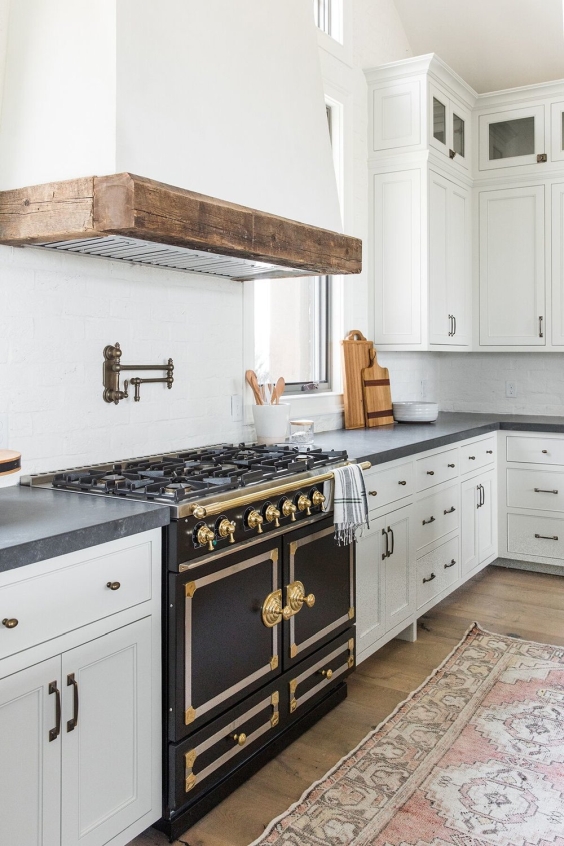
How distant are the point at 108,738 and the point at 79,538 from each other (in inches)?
19.6

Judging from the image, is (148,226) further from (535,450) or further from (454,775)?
(535,450)

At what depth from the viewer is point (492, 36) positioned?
14.9 feet

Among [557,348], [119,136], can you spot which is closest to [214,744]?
[119,136]

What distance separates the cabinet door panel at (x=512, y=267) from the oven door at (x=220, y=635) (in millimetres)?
2964

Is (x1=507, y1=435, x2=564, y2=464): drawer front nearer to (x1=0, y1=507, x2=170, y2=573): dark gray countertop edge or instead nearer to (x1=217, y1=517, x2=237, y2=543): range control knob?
(x1=217, y1=517, x2=237, y2=543): range control knob

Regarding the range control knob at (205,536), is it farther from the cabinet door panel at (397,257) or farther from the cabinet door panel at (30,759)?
the cabinet door panel at (397,257)

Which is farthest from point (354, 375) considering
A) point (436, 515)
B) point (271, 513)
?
point (271, 513)

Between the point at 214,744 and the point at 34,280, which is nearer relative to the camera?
the point at 214,744

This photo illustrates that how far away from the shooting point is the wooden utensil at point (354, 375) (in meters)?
3.91

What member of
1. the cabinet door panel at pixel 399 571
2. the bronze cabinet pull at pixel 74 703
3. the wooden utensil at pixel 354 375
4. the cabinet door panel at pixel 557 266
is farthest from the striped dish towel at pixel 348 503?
the cabinet door panel at pixel 557 266

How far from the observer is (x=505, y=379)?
5.08m

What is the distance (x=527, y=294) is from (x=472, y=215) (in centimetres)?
61

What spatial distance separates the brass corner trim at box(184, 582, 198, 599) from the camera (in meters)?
1.95

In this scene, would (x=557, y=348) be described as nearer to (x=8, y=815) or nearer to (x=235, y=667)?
(x=235, y=667)
